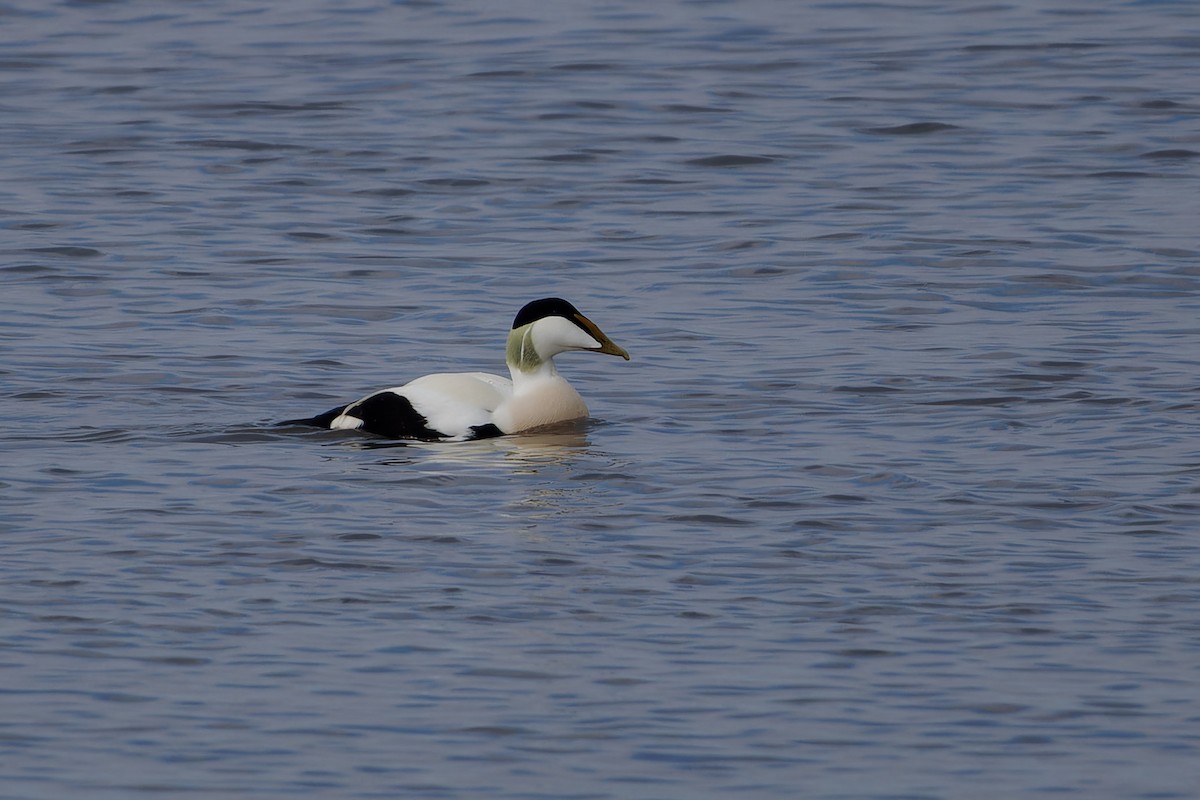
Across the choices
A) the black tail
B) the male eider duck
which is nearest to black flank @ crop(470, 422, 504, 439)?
the male eider duck

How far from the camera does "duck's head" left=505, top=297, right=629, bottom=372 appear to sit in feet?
36.6

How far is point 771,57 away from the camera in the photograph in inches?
879

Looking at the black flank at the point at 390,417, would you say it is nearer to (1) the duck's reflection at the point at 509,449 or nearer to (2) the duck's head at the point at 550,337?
(1) the duck's reflection at the point at 509,449

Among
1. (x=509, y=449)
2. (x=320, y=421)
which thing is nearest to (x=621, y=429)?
(x=509, y=449)

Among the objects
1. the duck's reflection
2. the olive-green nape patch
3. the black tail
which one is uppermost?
the olive-green nape patch

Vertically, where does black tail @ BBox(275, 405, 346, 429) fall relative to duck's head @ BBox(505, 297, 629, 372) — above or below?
below

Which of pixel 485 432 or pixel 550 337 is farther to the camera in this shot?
pixel 550 337

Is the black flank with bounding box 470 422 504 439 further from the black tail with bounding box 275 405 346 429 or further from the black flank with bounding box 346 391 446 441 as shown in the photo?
the black tail with bounding box 275 405 346 429

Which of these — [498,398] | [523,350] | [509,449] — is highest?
[523,350]

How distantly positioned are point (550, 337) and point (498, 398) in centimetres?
43

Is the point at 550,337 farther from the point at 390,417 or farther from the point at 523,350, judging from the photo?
the point at 390,417

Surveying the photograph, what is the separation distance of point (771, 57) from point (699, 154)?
178 inches

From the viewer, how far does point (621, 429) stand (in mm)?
10945

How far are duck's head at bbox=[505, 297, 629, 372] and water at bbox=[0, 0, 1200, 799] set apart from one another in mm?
441
